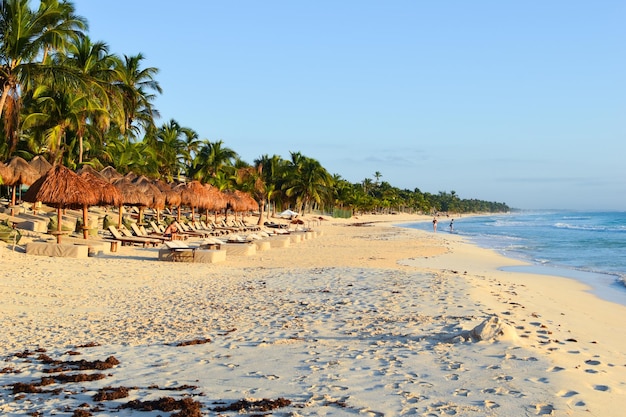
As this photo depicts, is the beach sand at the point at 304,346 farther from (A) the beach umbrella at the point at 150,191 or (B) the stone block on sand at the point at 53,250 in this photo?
(A) the beach umbrella at the point at 150,191

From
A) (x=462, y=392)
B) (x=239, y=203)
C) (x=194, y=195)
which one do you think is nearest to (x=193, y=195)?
(x=194, y=195)

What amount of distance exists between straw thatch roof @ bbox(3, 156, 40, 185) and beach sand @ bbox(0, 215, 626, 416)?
937 centimetres

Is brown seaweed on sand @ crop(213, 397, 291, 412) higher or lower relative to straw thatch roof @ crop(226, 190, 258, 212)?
lower

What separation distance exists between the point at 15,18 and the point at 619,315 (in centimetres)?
1667

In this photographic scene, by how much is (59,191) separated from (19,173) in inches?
236

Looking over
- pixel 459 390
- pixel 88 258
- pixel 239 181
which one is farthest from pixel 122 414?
pixel 239 181

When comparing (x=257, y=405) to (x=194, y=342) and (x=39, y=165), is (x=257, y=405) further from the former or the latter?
(x=39, y=165)

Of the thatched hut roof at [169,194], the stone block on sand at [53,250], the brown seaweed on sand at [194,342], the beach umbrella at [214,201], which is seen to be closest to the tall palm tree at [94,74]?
the thatched hut roof at [169,194]

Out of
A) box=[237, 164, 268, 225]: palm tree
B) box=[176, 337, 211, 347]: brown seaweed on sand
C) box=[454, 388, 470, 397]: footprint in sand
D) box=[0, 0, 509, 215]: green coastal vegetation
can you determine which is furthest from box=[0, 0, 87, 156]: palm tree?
box=[237, 164, 268, 225]: palm tree

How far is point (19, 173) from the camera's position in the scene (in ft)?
64.7

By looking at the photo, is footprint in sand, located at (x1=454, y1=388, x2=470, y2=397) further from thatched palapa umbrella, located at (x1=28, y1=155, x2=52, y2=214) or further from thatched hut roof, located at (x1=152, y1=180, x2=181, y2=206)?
thatched hut roof, located at (x1=152, y1=180, x2=181, y2=206)

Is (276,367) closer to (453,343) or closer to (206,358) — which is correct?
(206,358)

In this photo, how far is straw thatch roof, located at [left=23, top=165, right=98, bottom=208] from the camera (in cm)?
1491

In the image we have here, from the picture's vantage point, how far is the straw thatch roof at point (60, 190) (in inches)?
587
